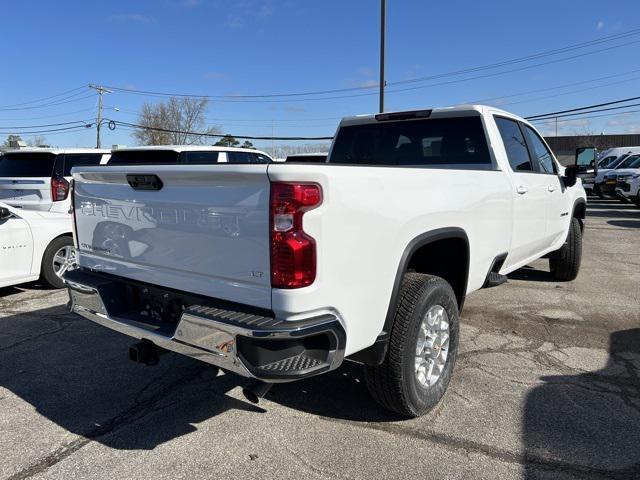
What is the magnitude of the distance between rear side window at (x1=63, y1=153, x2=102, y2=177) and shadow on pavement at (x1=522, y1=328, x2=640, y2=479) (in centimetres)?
762

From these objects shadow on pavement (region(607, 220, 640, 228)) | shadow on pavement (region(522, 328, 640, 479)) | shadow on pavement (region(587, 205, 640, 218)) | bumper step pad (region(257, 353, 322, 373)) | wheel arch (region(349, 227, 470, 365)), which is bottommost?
shadow on pavement (region(522, 328, 640, 479))

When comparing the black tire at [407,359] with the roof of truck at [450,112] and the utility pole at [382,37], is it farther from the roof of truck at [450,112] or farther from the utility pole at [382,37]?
the utility pole at [382,37]

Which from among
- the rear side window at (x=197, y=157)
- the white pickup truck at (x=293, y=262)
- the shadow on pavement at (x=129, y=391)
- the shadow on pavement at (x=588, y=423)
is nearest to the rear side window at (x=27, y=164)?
the rear side window at (x=197, y=157)

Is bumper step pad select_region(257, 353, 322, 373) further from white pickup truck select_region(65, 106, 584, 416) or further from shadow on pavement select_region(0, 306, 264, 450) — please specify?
shadow on pavement select_region(0, 306, 264, 450)

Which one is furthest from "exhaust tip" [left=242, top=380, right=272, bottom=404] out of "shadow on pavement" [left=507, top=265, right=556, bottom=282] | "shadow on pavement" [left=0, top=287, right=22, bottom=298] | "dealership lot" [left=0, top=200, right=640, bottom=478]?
"shadow on pavement" [left=507, top=265, right=556, bottom=282]

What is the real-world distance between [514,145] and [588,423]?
2625mm

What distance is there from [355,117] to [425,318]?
2.58 metres

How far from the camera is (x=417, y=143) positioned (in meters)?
4.74

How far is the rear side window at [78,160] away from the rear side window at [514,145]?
21.5 ft

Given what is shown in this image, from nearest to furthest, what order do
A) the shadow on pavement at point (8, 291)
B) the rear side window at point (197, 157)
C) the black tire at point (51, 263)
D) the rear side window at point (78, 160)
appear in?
A: 1. the black tire at point (51, 263)
2. the shadow on pavement at point (8, 291)
3. the rear side window at point (197, 157)
4. the rear side window at point (78, 160)

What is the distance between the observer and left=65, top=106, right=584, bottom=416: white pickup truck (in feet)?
7.71

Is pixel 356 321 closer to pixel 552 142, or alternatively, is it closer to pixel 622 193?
pixel 622 193

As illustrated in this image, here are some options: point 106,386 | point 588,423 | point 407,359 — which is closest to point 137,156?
point 106,386

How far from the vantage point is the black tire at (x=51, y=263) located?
6.41 meters
